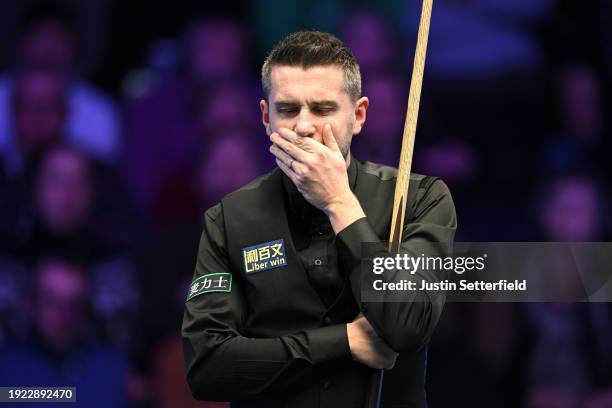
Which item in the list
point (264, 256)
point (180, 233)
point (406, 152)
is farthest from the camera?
point (180, 233)

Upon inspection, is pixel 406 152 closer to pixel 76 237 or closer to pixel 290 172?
pixel 290 172

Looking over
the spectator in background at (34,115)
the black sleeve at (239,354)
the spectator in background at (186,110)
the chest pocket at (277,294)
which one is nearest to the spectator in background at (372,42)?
the spectator in background at (186,110)

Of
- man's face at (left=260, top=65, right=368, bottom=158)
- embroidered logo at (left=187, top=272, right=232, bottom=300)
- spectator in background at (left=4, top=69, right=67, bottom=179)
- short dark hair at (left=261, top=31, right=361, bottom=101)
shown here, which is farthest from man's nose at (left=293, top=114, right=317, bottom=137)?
spectator in background at (left=4, top=69, right=67, bottom=179)

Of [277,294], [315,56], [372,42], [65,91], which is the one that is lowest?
[277,294]

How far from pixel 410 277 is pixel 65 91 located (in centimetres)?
321

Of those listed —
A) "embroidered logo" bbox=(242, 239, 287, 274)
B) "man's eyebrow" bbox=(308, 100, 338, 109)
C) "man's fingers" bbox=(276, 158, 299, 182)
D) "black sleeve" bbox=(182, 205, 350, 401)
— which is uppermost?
"man's eyebrow" bbox=(308, 100, 338, 109)

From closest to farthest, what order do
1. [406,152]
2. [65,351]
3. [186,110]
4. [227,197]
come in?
[406,152] → [227,197] → [65,351] → [186,110]

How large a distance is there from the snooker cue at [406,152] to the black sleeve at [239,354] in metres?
0.15

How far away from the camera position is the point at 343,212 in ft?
8.17

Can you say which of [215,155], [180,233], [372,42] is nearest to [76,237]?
[180,233]

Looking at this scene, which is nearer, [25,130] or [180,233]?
[180,233]

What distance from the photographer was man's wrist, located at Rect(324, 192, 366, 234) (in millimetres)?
2480

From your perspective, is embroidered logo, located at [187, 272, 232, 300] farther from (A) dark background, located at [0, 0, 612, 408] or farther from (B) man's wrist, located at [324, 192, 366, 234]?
(A) dark background, located at [0, 0, 612, 408]

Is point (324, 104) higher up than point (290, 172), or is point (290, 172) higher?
point (324, 104)
